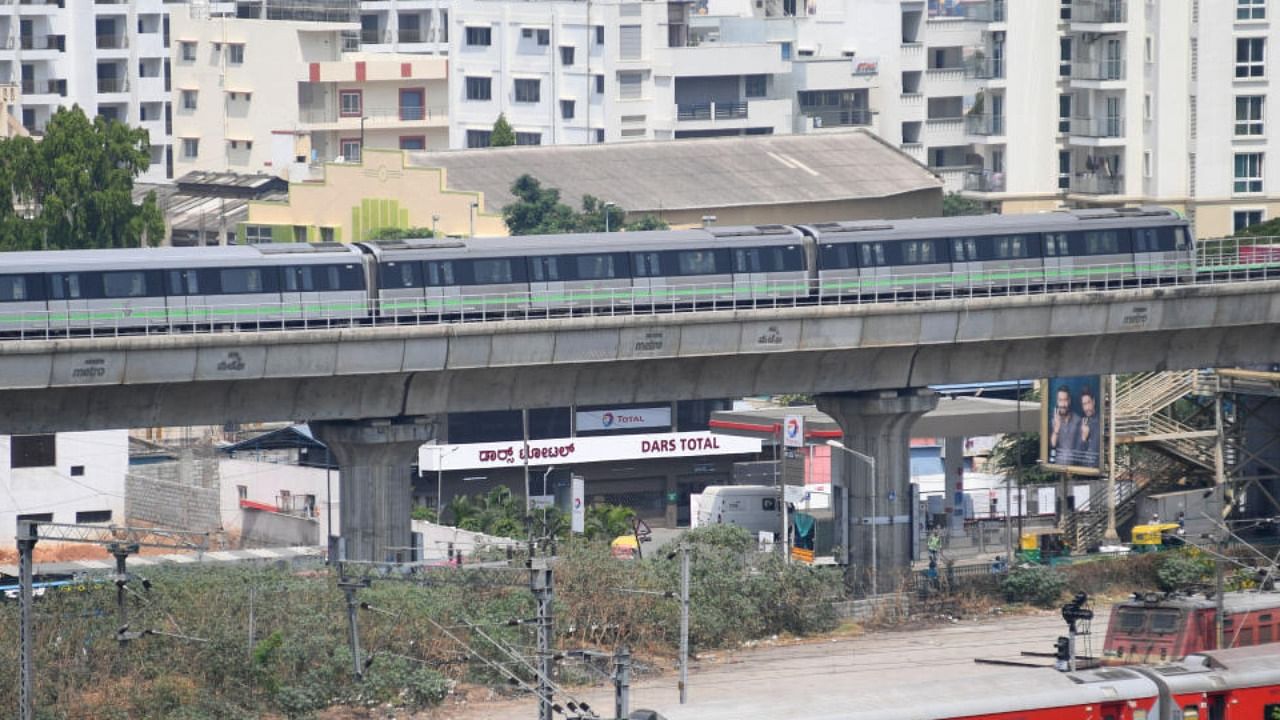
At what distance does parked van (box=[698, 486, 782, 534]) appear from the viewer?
84875 mm

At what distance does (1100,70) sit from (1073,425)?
4012 centimetres

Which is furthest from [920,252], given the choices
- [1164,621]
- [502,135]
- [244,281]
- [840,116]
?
[840,116]

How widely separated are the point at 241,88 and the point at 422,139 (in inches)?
467

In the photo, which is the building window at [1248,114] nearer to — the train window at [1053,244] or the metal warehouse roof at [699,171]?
the metal warehouse roof at [699,171]

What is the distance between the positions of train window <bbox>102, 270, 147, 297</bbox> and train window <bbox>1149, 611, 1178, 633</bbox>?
27826 mm

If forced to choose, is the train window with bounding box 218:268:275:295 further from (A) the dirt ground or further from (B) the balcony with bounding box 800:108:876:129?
(B) the balcony with bounding box 800:108:876:129

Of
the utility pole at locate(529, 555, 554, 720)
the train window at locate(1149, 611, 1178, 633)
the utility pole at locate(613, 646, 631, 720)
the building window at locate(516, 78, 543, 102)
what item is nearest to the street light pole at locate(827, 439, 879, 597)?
the train window at locate(1149, 611, 1178, 633)

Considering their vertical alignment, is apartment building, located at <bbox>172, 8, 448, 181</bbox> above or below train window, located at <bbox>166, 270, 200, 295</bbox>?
above

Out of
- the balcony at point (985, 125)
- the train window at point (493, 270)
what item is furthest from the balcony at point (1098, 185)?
the train window at point (493, 270)

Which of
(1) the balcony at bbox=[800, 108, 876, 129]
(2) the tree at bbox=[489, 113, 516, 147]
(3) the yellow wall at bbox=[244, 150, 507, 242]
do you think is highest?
(1) the balcony at bbox=[800, 108, 876, 129]

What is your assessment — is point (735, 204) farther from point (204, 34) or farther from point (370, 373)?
point (370, 373)

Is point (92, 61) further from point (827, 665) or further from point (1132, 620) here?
point (1132, 620)

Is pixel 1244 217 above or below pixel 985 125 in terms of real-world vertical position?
below

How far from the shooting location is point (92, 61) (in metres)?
156
